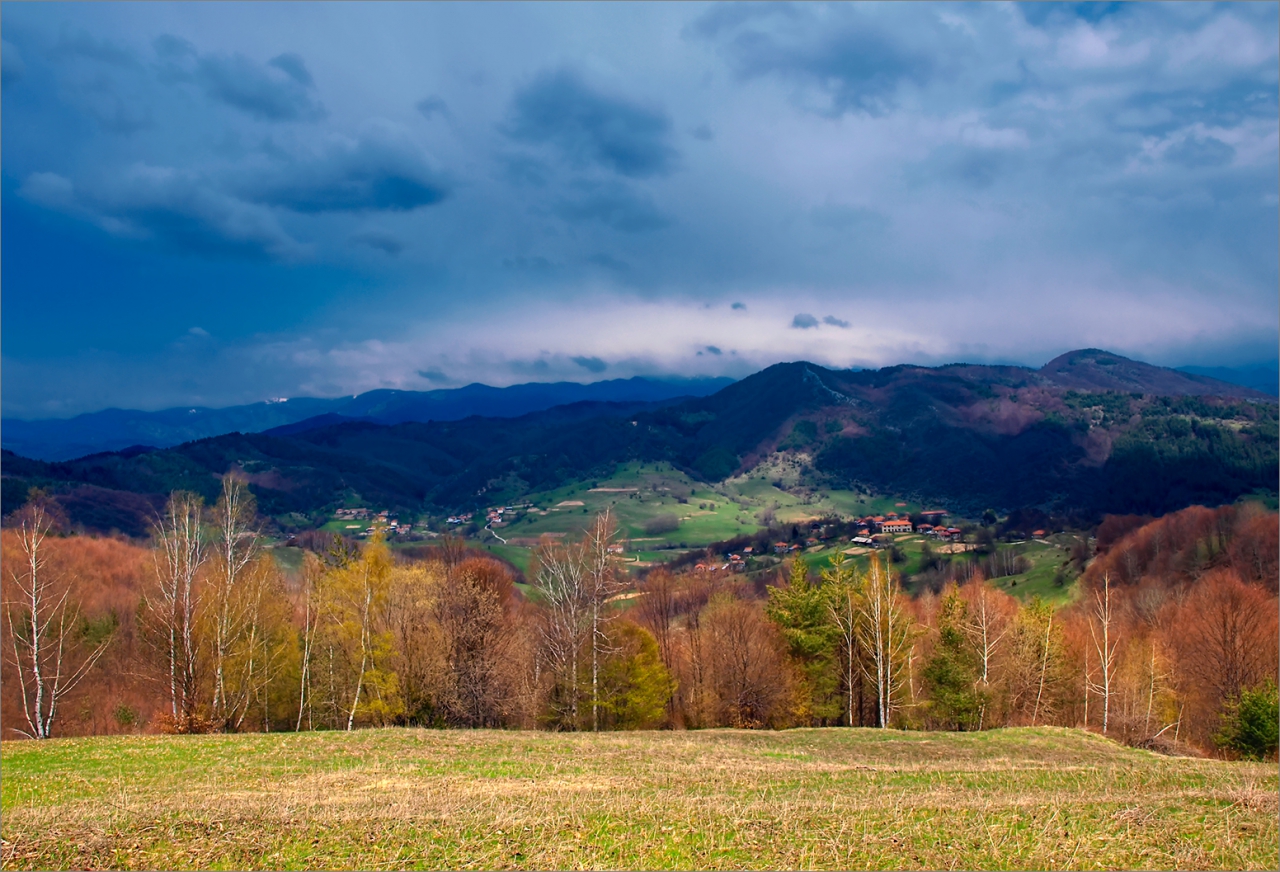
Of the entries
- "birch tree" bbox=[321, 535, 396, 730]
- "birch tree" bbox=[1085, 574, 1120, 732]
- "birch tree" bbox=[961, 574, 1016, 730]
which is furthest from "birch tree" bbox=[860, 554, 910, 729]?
"birch tree" bbox=[321, 535, 396, 730]

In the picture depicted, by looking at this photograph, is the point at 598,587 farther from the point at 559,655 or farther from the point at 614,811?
the point at 614,811

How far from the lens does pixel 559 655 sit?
44.4 meters

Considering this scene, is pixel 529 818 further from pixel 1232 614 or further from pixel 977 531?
pixel 977 531

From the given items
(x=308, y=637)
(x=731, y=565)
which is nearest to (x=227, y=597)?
(x=308, y=637)

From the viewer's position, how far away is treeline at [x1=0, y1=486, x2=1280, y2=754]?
38812 millimetres

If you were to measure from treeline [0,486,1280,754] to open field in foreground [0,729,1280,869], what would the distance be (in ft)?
47.5

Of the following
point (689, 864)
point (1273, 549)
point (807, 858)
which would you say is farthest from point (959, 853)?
point (1273, 549)

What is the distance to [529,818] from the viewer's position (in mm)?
14031

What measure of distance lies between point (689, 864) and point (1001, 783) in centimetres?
1259

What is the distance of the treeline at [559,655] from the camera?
38812 mm

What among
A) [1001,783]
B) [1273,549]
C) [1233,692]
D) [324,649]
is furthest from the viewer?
[1273,549]

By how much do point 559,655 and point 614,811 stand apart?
101ft

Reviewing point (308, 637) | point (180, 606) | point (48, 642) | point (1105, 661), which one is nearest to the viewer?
point (180, 606)

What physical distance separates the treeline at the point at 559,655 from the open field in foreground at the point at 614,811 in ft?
47.5
